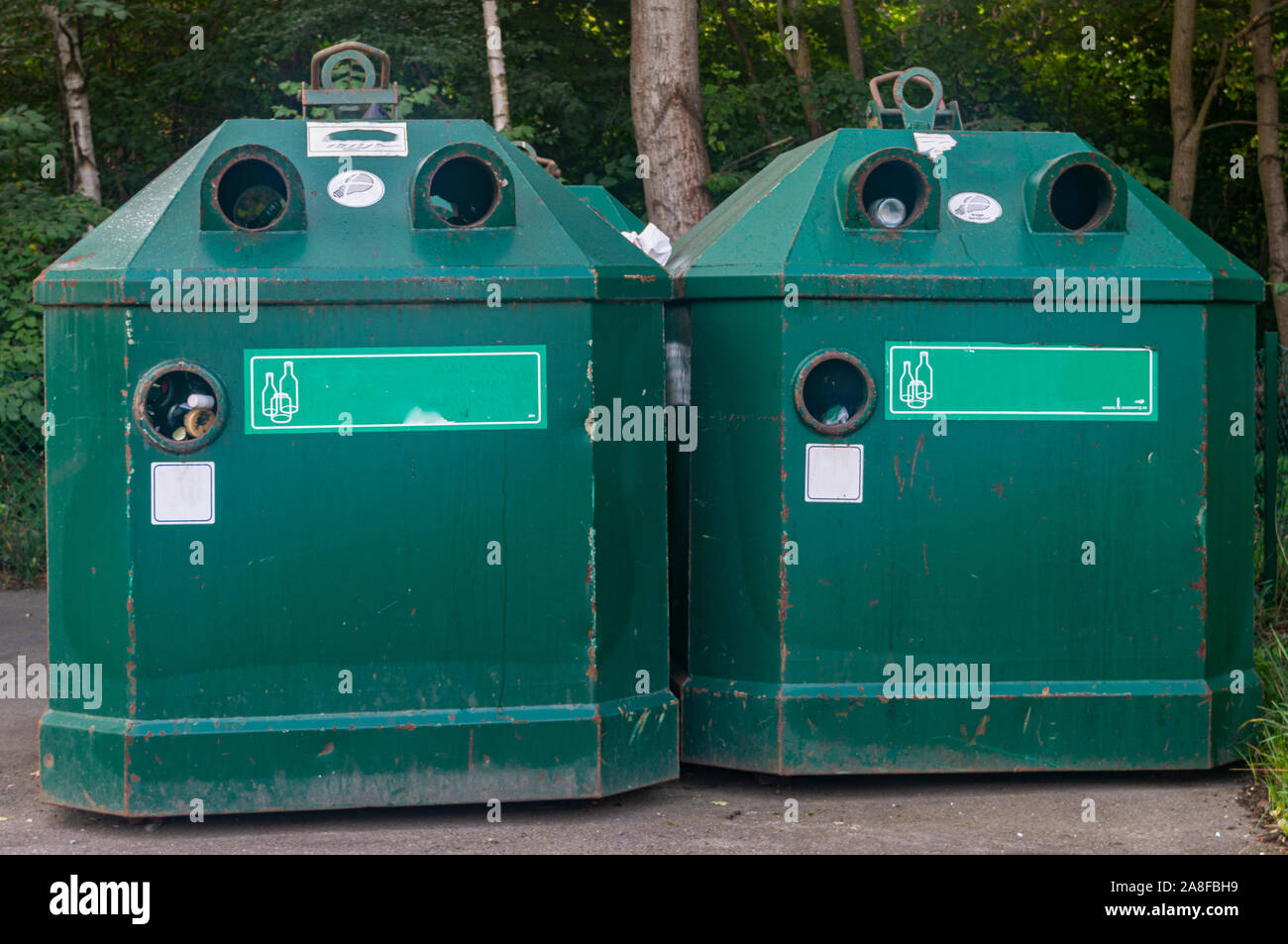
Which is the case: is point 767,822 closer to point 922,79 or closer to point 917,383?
point 917,383

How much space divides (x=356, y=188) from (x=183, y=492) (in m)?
0.99

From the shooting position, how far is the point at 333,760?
361cm

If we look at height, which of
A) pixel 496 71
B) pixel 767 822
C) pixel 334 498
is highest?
pixel 496 71

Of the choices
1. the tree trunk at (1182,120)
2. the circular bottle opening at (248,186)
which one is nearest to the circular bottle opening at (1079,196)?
the circular bottle opening at (248,186)

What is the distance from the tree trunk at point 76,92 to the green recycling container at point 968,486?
781 centimetres

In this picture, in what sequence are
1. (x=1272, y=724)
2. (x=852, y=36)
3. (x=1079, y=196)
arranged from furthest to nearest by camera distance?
(x=852, y=36)
(x=1079, y=196)
(x=1272, y=724)

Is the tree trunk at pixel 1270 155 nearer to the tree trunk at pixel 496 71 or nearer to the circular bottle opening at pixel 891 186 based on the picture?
the tree trunk at pixel 496 71

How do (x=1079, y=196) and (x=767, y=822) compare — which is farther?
(x=1079, y=196)

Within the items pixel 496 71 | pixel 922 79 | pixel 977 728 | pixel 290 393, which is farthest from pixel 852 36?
pixel 290 393

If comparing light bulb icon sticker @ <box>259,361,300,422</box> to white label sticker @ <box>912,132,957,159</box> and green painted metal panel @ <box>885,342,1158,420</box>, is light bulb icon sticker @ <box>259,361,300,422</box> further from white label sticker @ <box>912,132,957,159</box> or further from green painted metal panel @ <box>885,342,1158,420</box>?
white label sticker @ <box>912,132,957,159</box>

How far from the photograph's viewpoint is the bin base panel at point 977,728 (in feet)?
12.8

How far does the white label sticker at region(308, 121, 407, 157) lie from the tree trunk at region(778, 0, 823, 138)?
7.70m
